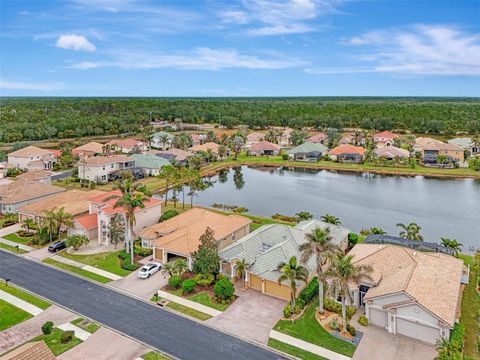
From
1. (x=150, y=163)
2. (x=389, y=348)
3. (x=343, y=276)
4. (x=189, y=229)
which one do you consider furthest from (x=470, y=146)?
(x=389, y=348)

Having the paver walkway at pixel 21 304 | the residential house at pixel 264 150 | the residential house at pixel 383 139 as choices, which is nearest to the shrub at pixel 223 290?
the paver walkway at pixel 21 304

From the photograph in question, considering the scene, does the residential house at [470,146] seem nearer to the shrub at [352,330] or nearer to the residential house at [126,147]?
the residential house at [126,147]

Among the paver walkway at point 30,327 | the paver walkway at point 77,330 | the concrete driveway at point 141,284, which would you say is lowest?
the paver walkway at point 30,327

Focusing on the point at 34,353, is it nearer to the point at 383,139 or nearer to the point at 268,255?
the point at 268,255

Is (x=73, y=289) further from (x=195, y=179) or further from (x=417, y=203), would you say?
(x=417, y=203)

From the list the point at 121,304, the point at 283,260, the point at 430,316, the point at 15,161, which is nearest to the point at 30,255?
the point at 121,304

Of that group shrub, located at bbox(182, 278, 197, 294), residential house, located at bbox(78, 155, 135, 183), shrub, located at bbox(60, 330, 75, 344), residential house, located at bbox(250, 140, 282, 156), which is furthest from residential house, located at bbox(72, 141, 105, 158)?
shrub, located at bbox(60, 330, 75, 344)
